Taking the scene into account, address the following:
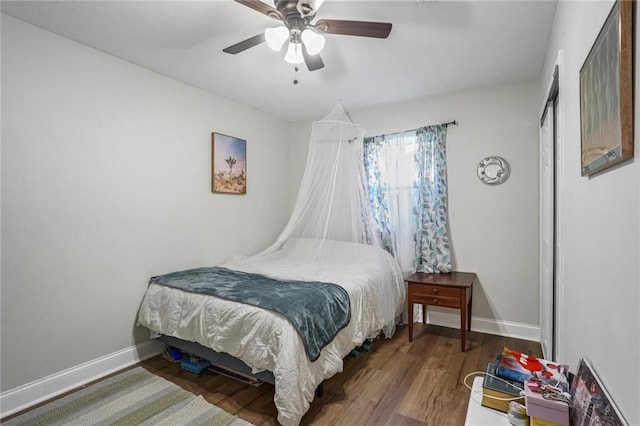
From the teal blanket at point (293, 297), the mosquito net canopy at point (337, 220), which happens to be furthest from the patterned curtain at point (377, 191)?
the teal blanket at point (293, 297)

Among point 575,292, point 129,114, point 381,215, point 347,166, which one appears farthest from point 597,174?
point 129,114

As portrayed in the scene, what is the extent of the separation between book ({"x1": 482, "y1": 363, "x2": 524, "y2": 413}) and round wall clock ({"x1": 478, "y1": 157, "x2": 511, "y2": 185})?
7.74ft

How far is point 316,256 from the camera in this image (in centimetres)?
306

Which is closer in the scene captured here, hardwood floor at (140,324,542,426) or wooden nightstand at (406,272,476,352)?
hardwood floor at (140,324,542,426)

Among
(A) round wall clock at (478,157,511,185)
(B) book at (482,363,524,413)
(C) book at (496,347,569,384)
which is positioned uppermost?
(A) round wall clock at (478,157,511,185)

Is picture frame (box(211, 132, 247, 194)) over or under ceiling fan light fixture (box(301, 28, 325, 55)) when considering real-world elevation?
under

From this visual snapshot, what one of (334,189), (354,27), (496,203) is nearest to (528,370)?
(354,27)

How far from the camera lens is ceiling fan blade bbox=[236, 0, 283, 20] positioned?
1.64 meters

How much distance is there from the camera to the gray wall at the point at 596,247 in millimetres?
753

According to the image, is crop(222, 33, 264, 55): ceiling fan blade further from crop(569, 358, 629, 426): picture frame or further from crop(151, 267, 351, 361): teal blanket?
crop(569, 358, 629, 426): picture frame

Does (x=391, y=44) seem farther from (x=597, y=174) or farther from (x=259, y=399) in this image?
(x=259, y=399)

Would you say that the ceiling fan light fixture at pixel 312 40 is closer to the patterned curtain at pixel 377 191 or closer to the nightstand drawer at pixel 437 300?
the patterned curtain at pixel 377 191

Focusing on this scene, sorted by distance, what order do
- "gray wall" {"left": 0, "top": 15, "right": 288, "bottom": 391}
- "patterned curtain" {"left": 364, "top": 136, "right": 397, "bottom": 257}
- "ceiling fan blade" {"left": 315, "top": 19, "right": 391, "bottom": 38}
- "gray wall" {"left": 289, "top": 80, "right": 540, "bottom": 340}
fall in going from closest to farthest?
1. "ceiling fan blade" {"left": 315, "top": 19, "right": 391, "bottom": 38}
2. "gray wall" {"left": 0, "top": 15, "right": 288, "bottom": 391}
3. "gray wall" {"left": 289, "top": 80, "right": 540, "bottom": 340}
4. "patterned curtain" {"left": 364, "top": 136, "right": 397, "bottom": 257}

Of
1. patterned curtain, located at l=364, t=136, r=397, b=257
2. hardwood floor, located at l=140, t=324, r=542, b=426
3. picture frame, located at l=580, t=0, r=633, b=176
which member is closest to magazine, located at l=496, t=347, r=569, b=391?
hardwood floor, located at l=140, t=324, r=542, b=426
